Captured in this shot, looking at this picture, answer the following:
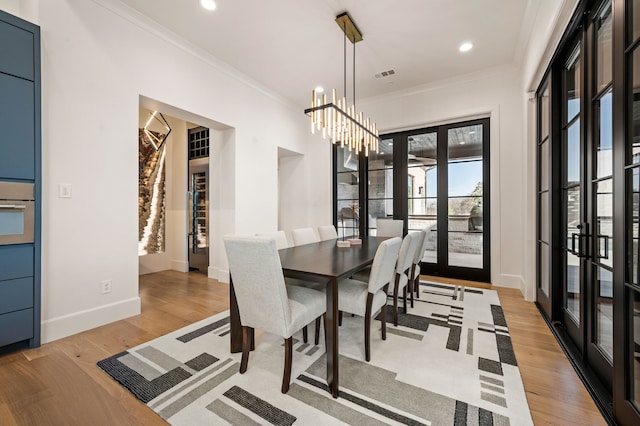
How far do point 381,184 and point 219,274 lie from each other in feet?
10.5

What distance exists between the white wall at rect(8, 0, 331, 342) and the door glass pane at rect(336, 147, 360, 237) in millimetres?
2723

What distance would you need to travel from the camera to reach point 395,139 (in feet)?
16.1

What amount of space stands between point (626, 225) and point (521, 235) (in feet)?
9.41

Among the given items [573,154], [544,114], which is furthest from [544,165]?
[573,154]

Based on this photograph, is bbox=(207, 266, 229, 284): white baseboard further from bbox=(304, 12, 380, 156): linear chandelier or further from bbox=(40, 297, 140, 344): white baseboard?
bbox=(304, 12, 380, 156): linear chandelier

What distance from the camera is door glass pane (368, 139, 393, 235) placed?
4949 mm

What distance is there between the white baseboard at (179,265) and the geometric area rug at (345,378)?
101 inches

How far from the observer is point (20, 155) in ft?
6.77

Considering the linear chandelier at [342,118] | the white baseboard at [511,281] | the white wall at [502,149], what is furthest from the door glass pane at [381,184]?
the white baseboard at [511,281]

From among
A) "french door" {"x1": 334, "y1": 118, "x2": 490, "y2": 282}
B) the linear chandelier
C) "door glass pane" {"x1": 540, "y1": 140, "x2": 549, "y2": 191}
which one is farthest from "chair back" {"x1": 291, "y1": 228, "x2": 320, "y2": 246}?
"door glass pane" {"x1": 540, "y1": 140, "x2": 549, "y2": 191}

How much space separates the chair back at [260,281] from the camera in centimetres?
156

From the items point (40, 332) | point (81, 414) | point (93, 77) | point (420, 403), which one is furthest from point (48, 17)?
point (420, 403)

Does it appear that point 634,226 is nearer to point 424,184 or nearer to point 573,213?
point 573,213

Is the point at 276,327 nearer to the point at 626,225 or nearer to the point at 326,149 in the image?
the point at 626,225
